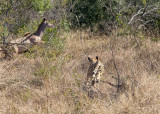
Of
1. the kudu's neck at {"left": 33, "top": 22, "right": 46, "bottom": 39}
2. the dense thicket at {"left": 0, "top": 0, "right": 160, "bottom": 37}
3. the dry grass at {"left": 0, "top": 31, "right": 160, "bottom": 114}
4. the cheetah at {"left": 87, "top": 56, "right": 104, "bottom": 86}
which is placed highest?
the dense thicket at {"left": 0, "top": 0, "right": 160, "bottom": 37}

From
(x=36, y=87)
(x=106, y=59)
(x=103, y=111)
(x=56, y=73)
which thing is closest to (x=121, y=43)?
(x=106, y=59)

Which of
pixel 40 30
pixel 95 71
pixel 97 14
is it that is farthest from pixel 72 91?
pixel 97 14

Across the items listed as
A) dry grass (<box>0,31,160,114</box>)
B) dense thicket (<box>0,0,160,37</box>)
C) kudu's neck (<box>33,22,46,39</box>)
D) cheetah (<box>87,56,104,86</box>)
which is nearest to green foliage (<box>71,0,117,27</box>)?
dense thicket (<box>0,0,160,37</box>)

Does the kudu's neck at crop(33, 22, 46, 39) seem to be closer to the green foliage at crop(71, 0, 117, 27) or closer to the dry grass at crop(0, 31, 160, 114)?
the green foliage at crop(71, 0, 117, 27)

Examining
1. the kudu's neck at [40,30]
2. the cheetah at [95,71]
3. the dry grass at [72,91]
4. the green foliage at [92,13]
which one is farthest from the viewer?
the green foliage at [92,13]

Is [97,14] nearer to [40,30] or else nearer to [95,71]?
[40,30]

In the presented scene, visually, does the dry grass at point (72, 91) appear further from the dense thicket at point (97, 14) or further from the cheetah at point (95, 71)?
the dense thicket at point (97, 14)

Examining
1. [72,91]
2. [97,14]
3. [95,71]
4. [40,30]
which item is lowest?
[72,91]

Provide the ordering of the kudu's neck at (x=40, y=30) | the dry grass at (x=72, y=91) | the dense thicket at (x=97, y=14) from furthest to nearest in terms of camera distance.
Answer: the kudu's neck at (x=40, y=30) < the dense thicket at (x=97, y=14) < the dry grass at (x=72, y=91)

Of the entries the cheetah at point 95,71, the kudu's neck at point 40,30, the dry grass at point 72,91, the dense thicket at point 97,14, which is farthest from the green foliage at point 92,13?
the cheetah at point 95,71

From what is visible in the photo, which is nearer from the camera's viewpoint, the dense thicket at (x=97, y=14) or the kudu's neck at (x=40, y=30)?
the dense thicket at (x=97, y=14)

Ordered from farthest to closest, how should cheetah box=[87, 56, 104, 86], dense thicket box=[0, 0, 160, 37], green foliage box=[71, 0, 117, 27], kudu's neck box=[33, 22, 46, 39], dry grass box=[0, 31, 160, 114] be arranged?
green foliage box=[71, 0, 117, 27] < kudu's neck box=[33, 22, 46, 39] < dense thicket box=[0, 0, 160, 37] < cheetah box=[87, 56, 104, 86] < dry grass box=[0, 31, 160, 114]

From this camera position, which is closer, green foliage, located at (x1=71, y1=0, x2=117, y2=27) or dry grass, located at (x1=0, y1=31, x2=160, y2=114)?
dry grass, located at (x1=0, y1=31, x2=160, y2=114)

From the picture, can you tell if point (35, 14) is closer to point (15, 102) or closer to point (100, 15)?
point (100, 15)
